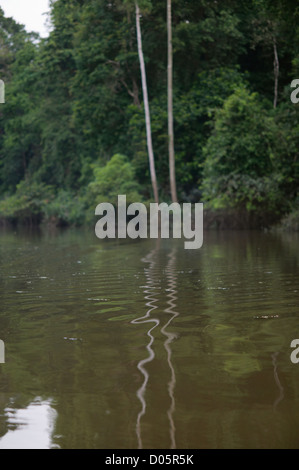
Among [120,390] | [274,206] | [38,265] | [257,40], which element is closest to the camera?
[120,390]

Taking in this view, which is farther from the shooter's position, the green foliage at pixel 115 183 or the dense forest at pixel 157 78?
the dense forest at pixel 157 78

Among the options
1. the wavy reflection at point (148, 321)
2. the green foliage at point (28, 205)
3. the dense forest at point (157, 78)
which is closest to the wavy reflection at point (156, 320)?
the wavy reflection at point (148, 321)

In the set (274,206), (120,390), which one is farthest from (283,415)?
(274,206)

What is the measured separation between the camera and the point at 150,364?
485 cm

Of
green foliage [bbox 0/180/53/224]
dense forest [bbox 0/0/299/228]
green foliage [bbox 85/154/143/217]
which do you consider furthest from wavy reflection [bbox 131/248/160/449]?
green foliage [bbox 0/180/53/224]

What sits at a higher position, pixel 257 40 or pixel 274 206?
pixel 257 40

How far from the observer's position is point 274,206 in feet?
89.3

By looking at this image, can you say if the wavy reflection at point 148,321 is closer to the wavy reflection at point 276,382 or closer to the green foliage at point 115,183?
the wavy reflection at point 276,382

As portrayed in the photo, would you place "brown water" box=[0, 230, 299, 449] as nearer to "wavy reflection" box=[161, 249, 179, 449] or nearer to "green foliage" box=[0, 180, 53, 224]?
"wavy reflection" box=[161, 249, 179, 449]

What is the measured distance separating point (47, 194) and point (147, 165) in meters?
12.9

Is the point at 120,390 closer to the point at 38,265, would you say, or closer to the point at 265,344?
the point at 265,344

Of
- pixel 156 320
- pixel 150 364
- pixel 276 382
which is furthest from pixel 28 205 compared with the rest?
pixel 276 382

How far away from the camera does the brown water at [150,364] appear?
11.4 ft

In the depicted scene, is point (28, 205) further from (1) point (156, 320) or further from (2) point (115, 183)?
(1) point (156, 320)
